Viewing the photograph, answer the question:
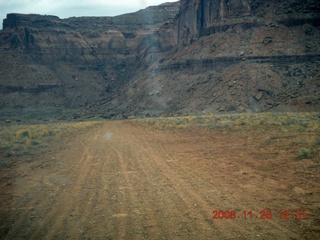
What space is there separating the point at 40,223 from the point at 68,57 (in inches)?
3353

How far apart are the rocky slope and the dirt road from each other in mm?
31290

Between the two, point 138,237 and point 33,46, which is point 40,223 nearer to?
point 138,237

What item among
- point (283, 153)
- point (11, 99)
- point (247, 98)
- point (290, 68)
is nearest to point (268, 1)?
point (290, 68)

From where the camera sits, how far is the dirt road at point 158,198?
5887mm

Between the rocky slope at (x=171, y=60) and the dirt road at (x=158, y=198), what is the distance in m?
31.3

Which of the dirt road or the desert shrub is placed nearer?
the dirt road

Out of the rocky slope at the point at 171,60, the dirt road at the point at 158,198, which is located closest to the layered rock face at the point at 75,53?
the rocky slope at the point at 171,60

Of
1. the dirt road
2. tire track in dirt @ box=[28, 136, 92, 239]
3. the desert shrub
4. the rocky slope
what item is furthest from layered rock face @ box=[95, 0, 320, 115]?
tire track in dirt @ box=[28, 136, 92, 239]

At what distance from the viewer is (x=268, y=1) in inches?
2067

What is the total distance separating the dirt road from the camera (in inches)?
232

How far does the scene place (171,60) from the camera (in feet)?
213

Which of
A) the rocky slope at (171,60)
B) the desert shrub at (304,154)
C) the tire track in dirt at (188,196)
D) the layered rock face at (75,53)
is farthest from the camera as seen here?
the layered rock face at (75,53)
